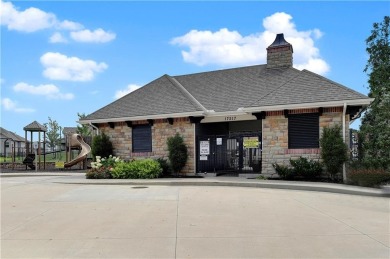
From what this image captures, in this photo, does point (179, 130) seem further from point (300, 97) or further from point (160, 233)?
point (160, 233)

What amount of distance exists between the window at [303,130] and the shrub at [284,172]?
1070 mm

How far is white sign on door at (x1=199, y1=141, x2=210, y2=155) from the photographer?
17.1 meters

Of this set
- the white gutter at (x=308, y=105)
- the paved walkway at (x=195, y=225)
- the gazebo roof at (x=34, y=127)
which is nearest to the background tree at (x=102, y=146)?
the paved walkway at (x=195, y=225)

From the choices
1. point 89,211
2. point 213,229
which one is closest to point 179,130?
point 89,211

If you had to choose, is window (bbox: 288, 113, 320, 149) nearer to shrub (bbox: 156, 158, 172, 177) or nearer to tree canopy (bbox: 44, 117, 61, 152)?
shrub (bbox: 156, 158, 172, 177)

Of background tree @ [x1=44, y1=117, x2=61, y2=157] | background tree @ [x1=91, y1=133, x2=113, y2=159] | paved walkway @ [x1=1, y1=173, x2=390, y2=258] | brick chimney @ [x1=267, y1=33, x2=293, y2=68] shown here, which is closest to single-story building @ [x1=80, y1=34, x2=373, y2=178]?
brick chimney @ [x1=267, y1=33, x2=293, y2=68]

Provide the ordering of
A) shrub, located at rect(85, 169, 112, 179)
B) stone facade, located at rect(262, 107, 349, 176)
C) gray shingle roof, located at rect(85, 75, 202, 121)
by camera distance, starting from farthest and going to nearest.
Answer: gray shingle roof, located at rect(85, 75, 202, 121), shrub, located at rect(85, 169, 112, 179), stone facade, located at rect(262, 107, 349, 176)

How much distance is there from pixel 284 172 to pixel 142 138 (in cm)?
784

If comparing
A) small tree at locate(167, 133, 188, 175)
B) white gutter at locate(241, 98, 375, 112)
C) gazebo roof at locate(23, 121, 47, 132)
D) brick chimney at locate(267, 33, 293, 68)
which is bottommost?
small tree at locate(167, 133, 188, 175)

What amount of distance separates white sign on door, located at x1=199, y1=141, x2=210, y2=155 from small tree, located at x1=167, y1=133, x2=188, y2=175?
29.5 inches

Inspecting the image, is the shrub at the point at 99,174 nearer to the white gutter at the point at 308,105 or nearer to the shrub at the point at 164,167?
the shrub at the point at 164,167

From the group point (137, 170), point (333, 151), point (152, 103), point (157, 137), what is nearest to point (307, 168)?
point (333, 151)

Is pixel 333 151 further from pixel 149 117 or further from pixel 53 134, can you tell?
pixel 53 134

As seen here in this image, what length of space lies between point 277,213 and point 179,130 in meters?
10.1
